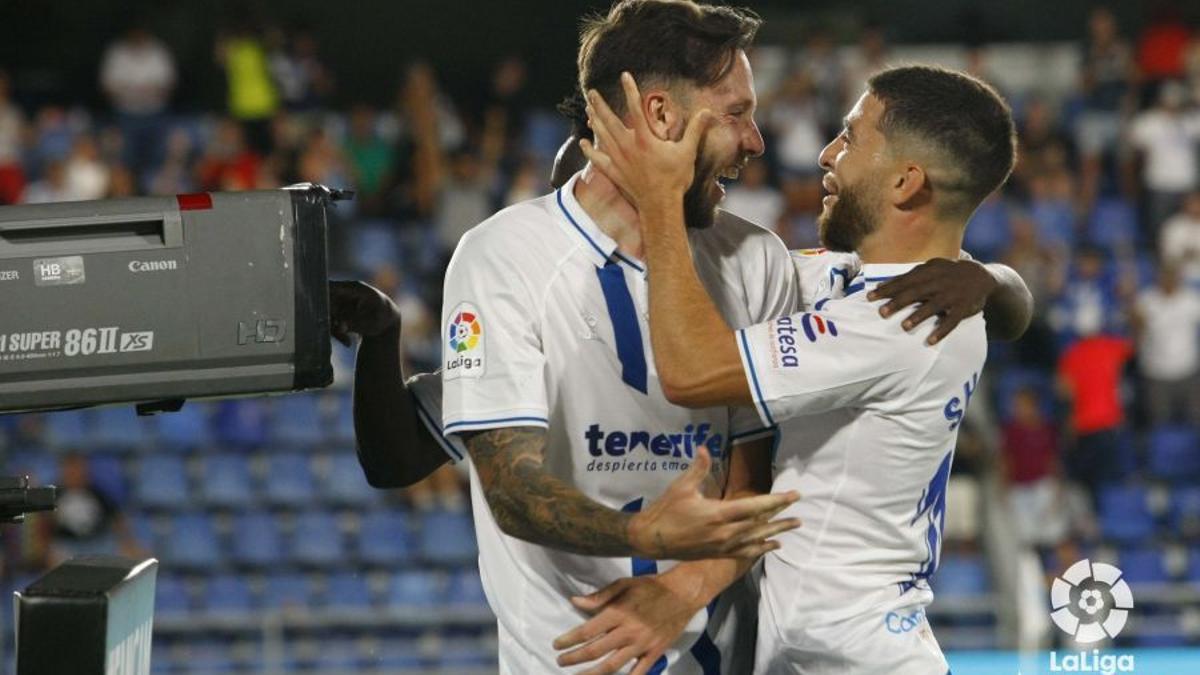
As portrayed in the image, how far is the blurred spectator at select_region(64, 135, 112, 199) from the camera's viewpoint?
10570mm

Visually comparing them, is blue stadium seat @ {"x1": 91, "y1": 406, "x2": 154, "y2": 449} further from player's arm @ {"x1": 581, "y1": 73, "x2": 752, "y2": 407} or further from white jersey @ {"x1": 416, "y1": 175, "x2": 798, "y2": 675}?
player's arm @ {"x1": 581, "y1": 73, "x2": 752, "y2": 407}

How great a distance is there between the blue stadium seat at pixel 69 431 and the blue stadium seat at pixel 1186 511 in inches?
249

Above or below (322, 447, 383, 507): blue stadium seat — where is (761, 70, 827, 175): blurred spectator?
above

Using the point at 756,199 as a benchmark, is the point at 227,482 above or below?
below

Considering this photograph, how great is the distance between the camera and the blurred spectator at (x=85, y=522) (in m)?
9.27

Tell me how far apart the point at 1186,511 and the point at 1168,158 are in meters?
2.74

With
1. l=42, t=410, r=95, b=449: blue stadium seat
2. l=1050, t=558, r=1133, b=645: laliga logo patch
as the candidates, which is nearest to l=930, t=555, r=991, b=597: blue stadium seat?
l=42, t=410, r=95, b=449: blue stadium seat

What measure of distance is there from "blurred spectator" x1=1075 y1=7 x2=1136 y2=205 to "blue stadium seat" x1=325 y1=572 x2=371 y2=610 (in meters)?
6.10

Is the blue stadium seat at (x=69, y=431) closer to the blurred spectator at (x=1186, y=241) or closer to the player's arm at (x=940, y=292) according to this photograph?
the blurred spectator at (x=1186, y=241)

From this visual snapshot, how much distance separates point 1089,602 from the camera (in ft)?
11.8

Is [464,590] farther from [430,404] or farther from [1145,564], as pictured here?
[430,404]

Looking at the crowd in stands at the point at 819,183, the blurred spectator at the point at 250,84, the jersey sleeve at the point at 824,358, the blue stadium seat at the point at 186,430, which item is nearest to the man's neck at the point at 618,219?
the jersey sleeve at the point at 824,358

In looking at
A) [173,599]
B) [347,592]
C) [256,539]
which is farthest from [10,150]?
[347,592]

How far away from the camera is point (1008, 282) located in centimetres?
322
